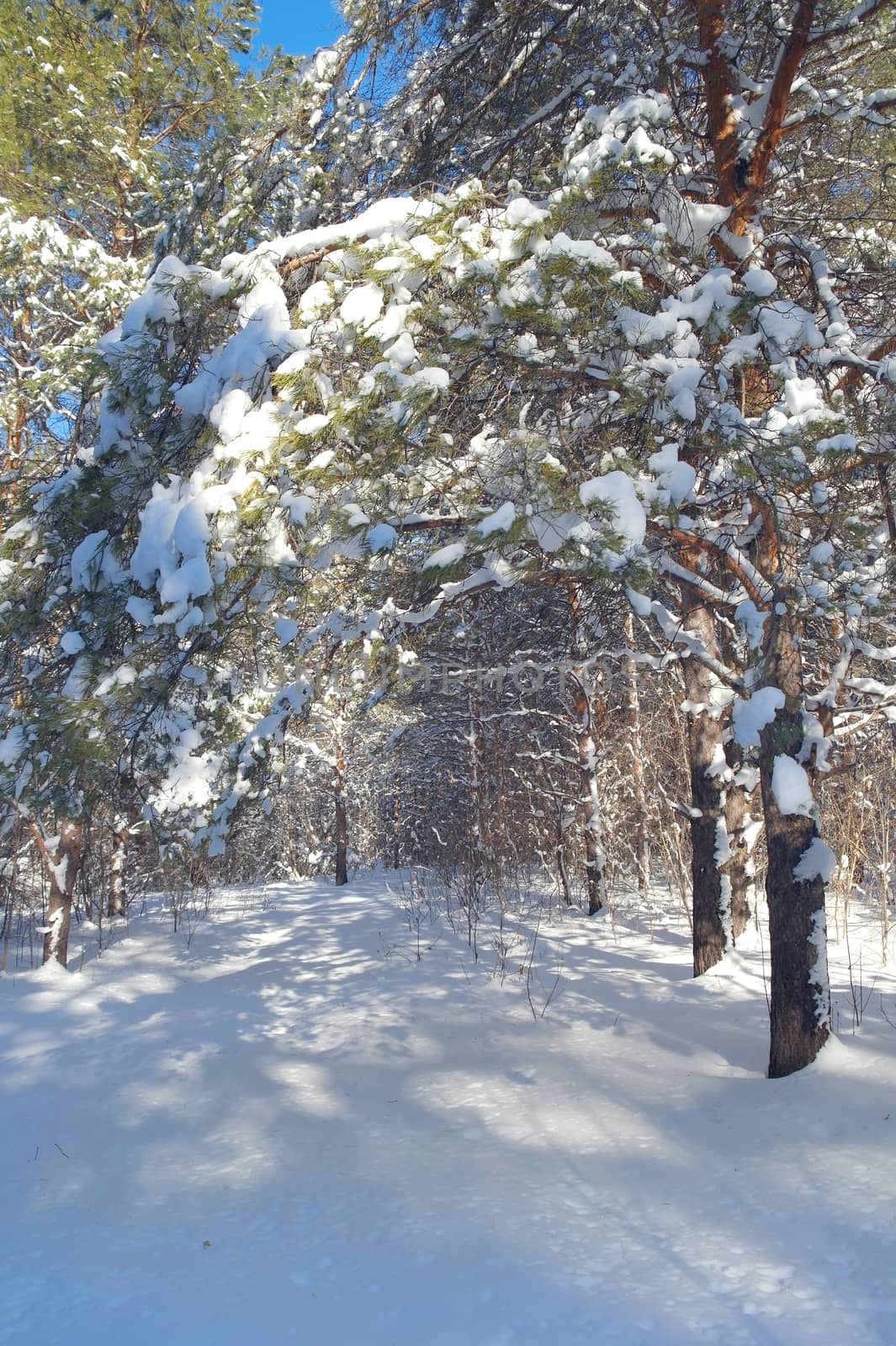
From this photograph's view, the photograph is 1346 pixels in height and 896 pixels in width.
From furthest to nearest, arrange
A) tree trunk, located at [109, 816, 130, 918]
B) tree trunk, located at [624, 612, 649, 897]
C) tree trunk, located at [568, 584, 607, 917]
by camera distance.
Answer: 1. tree trunk, located at [109, 816, 130, 918]
2. tree trunk, located at [568, 584, 607, 917]
3. tree trunk, located at [624, 612, 649, 897]

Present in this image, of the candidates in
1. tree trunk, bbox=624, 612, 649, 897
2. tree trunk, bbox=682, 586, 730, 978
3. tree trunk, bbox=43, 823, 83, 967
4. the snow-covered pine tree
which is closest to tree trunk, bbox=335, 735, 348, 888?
tree trunk, bbox=624, 612, 649, 897

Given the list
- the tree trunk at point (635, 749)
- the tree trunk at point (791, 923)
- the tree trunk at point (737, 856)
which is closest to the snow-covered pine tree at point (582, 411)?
the tree trunk at point (791, 923)

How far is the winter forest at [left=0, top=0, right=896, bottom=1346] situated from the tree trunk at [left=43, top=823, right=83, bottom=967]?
1.54 m

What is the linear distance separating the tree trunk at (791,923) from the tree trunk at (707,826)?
192 centimetres

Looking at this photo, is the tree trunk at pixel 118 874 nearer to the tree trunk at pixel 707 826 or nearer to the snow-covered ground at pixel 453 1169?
the snow-covered ground at pixel 453 1169

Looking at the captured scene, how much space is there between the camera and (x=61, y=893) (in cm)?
820

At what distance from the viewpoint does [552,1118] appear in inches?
156

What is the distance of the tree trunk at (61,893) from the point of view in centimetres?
823

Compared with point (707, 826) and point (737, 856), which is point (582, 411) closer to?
point (707, 826)

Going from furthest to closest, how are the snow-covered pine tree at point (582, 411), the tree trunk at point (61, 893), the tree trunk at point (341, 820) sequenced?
the tree trunk at point (341, 820) → the tree trunk at point (61, 893) → the snow-covered pine tree at point (582, 411)

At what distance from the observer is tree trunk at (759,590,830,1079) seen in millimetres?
4086

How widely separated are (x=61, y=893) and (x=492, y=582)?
236 inches

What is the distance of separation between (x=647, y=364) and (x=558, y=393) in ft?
3.76

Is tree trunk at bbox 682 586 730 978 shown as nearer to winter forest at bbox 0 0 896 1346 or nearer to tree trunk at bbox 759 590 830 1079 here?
winter forest at bbox 0 0 896 1346
